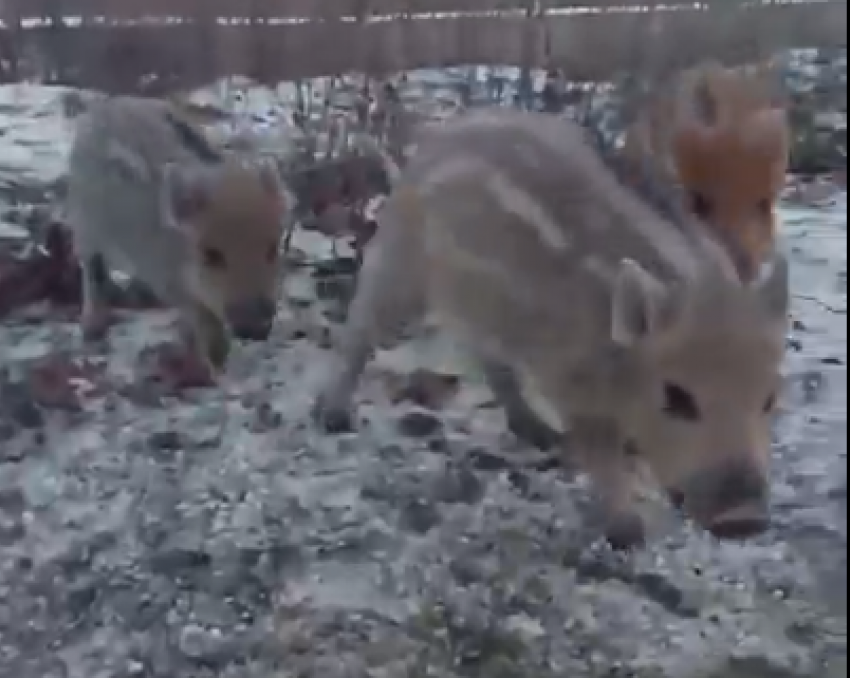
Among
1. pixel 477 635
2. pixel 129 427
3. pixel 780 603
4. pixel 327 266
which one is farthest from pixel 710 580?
pixel 129 427

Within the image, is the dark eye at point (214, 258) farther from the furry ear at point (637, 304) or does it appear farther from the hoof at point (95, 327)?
the furry ear at point (637, 304)

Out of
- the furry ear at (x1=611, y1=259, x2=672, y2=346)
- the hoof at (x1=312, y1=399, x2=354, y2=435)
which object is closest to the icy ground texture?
the hoof at (x1=312, y1=399, x2=354, y2=435)

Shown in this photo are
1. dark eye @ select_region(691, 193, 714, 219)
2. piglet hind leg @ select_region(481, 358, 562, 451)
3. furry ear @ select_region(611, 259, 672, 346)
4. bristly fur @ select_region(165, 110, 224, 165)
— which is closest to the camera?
dark eye @ select_region(691, 193, 714, 219)

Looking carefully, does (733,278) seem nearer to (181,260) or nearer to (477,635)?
(477,635)

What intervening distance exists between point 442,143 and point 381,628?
1.25 ft

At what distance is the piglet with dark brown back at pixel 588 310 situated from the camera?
1.16 meters

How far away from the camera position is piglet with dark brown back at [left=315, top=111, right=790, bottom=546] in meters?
1.16

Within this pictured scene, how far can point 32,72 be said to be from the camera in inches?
51.1

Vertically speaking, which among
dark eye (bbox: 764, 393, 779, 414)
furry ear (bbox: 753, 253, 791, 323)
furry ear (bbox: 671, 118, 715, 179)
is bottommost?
dark eye (bbox: 764, 393, 779, 414)

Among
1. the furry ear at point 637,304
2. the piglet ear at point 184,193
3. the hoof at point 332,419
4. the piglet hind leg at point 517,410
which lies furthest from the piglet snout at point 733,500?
the piglet ear at point 184,193

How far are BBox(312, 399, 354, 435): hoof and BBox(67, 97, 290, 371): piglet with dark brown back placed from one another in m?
0.08

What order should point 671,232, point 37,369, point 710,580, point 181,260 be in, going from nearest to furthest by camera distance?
point 671,232 < point 710,580 < point 181,260 < point 37,369

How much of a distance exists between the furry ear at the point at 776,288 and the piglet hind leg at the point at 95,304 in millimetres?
578

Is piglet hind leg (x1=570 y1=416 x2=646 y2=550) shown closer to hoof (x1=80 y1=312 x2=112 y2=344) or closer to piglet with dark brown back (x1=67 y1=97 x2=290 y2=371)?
piglet with dark brown back (x1=67 y1=97 x2=290 y2=371)
